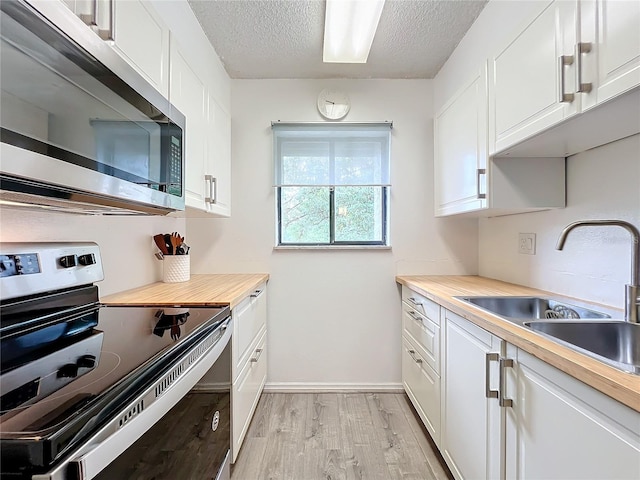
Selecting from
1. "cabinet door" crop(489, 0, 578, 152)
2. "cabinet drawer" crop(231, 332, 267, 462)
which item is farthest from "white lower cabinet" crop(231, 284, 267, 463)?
"cabinet door" crop(489, 0, 578, 152)

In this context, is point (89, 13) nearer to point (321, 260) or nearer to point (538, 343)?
point (538, 343)

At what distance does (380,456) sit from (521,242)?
145 cm

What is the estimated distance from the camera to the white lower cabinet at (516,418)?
722mm

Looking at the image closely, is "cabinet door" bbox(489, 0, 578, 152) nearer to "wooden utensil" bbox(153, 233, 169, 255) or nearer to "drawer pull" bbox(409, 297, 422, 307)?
"drawer pull" bbox(409, 297, 422, 307)

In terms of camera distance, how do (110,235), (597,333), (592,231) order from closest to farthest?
(597,333)
(592,231)
(110,235)

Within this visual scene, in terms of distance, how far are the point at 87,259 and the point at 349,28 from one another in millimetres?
1753

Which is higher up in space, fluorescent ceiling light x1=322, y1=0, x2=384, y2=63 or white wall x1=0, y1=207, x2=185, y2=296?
fluorescent ceiling light x1=322, y1=0, x2=384, y2=63

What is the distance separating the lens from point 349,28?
6.26 ft

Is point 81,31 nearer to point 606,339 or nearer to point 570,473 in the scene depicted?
point 570,473

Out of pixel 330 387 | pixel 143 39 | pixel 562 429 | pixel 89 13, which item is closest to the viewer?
pixel 562 429

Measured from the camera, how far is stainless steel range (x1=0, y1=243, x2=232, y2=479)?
1.60 ft

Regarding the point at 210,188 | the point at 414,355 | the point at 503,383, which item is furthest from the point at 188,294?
the point at 414,355

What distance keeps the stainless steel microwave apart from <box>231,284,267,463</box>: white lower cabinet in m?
0.76

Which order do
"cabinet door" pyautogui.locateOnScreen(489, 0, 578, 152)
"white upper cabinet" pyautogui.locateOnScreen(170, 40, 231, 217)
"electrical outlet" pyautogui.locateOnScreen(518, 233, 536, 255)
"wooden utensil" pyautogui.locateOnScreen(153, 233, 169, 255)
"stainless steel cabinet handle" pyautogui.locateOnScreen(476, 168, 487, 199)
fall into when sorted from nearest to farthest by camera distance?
"cabinet door" pyautogui.locateOnScreen(489, 0, 578, 152)
"white upper cabinet" pyautogui.locateOnScreen(170, 40, 231, 217)
"stainless steel cabinet handle" pyautogui.locateOnScreen(476, 168, 487, 199)
"electrical outlet" pyautogui.locateOnScreen(518, 233, 536, 255)
"wooden utensil" pyautogui.locateOnScreen(153, 233, 169, 255)
